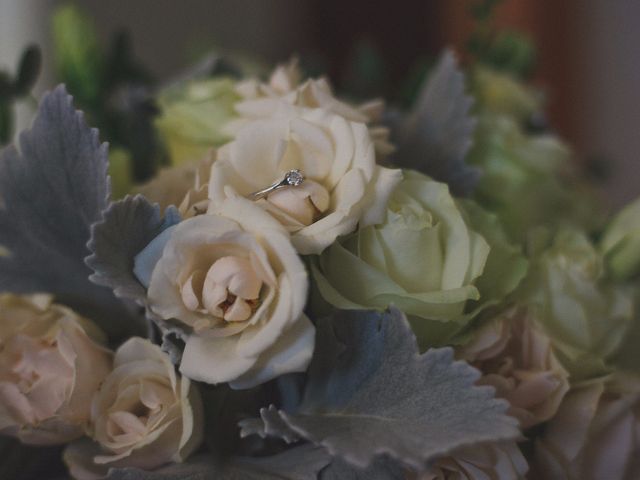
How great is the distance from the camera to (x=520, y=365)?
381 millimetres

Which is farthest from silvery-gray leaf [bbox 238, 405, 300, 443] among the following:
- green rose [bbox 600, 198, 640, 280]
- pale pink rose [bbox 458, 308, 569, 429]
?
green rose [bbox 600, 198, 640, 280]

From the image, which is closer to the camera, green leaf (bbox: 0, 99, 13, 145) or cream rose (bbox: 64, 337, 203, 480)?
cream rose (bbox: 64, 337, 203, 480)

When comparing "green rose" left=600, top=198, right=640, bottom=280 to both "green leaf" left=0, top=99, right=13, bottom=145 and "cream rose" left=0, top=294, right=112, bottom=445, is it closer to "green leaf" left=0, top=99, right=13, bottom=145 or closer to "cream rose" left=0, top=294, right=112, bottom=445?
"cream rose" left=0, top=294, right=112, bottom=445

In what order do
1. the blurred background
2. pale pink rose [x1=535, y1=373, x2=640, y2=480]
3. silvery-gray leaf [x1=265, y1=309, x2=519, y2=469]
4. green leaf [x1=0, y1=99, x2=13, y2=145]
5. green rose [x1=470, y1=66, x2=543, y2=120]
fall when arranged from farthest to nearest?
1. the blurred background
2. green rose [x1=470, y1=66, x2=543, y2=120]
3. green leaf [x1=0, y1=99, x2=13, y2=145]
4. pale pink rose [x1=535, y1=373, x2=640, y2=480]
5. silvery-gray leaf [x1=265, y1=309, x2=519, y2=469]

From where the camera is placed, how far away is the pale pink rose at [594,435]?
1.23 feet

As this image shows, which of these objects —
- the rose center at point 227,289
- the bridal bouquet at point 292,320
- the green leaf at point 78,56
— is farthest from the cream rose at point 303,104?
the green leaf at point 78,56

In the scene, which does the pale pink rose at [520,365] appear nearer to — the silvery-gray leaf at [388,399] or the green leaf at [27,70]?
the silvery-gray leaf at [388,399]

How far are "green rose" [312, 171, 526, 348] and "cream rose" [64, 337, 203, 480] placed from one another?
0.09 m

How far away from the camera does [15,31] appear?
0.88m

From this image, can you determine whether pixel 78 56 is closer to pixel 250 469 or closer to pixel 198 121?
pixel 198 121

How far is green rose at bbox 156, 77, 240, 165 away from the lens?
1.49 feet

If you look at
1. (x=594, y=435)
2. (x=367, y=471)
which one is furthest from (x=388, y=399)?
(x=594, y=435)

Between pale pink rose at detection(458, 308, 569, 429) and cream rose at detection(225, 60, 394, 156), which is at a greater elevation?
cream rose at detection(225, 60, 394, 156)

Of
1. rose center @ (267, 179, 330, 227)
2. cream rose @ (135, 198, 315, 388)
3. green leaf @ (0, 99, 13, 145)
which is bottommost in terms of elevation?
green leaf @ (0, 99, 13, 145)
